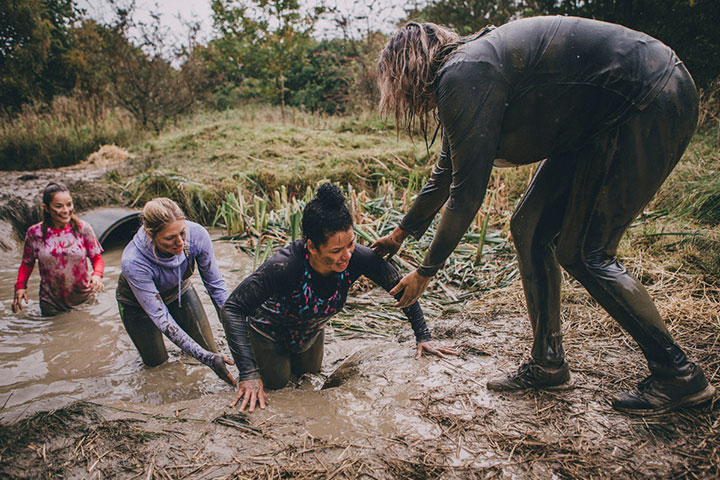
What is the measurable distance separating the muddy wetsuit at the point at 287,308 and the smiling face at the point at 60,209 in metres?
2.35

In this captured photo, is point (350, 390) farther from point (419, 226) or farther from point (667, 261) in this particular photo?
point (667, 261)

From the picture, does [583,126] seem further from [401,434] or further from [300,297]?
[300,297]

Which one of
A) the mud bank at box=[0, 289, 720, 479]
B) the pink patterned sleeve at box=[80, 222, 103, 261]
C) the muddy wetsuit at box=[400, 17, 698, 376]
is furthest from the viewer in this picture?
the pink patterned sleeve at box=[80, 222, 103, 261]

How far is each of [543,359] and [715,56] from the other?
18.4 feet

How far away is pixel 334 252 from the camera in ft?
6.88

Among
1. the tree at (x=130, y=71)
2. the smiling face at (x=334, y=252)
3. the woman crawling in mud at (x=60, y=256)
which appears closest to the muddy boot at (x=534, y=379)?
the smiling face at (x=334, y=252)

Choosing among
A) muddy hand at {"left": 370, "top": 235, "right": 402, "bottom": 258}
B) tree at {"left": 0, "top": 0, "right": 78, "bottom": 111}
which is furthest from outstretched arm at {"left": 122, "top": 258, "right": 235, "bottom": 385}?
tree at {"left": 0, "top": 0, "right": 78, "bottom": 111}

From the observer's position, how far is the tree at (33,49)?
4.30m

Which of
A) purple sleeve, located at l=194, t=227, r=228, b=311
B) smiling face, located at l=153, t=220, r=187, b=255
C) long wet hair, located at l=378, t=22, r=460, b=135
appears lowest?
purple sleeve, located at l=194, t=227, r=228, b=311

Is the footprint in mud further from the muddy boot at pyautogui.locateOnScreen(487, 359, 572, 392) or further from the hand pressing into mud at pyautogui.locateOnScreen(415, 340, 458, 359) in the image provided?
the muddy boot at pyautogui.locateOnScreen(487, 359, 572, 392)

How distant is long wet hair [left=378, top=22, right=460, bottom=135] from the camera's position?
1.59 metres

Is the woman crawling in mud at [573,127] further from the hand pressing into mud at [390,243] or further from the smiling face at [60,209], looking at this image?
the smiling face at [60,209]

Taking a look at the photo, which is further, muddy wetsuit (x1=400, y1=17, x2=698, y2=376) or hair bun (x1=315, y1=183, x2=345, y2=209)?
hair bun (x1=315, y1=183, x2=345, y2=209)

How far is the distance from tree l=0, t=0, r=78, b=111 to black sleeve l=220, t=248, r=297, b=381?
3787 millimetres
